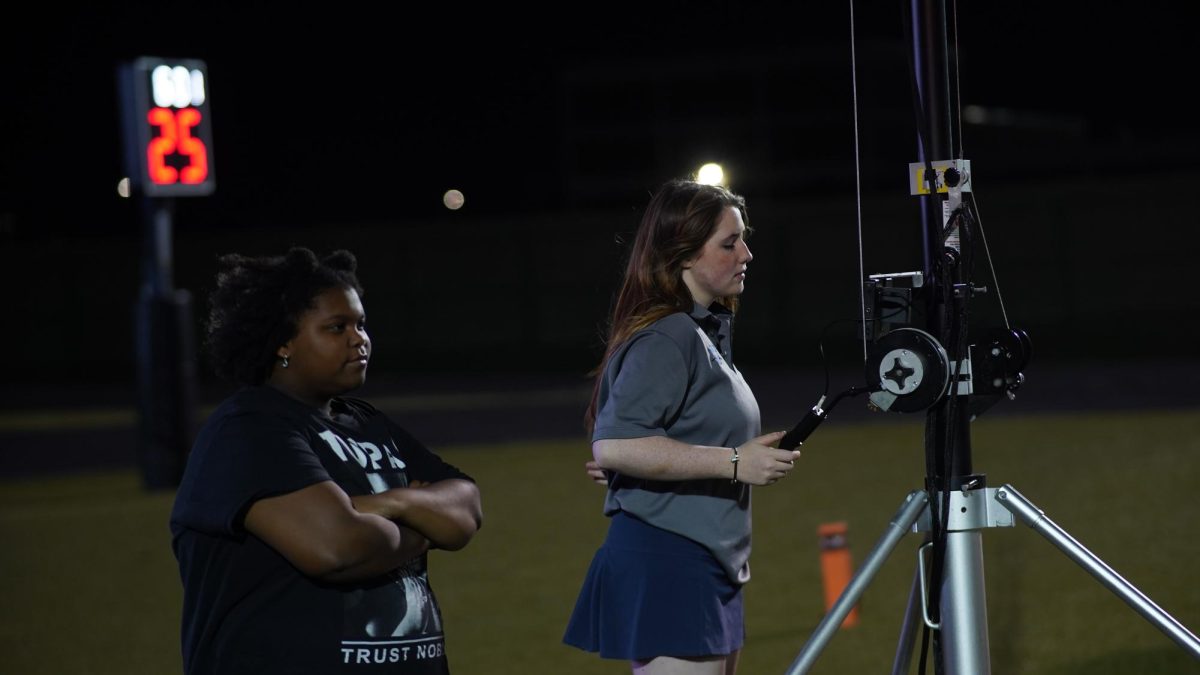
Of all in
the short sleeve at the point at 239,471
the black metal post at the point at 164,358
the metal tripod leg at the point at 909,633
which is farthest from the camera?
the black metal post at the point at 164,358

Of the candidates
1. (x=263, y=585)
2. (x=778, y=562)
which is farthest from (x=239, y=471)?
(x=778, y=562)

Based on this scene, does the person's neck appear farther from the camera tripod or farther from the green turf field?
the green turf field

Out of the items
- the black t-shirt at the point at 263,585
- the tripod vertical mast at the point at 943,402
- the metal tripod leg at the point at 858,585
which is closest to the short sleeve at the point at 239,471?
the black t-shirt at the point at 263,585

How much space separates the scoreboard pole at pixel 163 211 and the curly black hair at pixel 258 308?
378 inches

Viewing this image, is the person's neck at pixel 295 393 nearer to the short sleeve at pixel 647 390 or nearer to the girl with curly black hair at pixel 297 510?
the girl with curly black hair at pixel 297 510

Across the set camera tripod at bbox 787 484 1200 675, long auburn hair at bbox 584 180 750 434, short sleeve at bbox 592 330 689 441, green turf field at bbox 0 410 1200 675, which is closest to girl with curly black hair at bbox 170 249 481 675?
short sleeve at bbox 592 330 689 441

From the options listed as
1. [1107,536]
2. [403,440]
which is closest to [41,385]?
[1107,536]

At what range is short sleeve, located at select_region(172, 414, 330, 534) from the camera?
10.1 feet

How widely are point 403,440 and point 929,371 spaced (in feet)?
3.98

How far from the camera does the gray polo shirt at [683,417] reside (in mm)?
3736

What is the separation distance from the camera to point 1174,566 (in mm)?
8703

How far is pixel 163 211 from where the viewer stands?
13.6m

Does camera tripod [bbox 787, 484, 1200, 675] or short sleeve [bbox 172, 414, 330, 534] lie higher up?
short sleeve [bbox 172, 414, 330, 534]

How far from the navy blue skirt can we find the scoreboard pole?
9.48 metres
